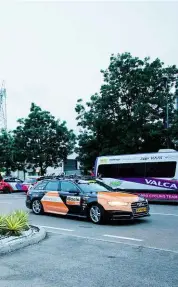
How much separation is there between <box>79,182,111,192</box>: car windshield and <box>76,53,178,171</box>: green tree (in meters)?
15.2

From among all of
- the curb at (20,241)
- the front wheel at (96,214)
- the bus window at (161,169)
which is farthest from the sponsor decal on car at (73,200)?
the bus window at (161,169)

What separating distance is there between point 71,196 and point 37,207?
229cm

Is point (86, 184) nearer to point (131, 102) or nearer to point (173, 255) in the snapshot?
point (173, 255)

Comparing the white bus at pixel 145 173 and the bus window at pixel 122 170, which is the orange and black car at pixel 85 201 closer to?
the white bus at pixel 145 173

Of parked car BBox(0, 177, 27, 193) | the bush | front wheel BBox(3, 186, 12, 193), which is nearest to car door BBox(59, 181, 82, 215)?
the bush

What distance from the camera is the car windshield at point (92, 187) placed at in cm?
1185

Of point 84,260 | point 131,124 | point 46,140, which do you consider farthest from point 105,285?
point 46,140

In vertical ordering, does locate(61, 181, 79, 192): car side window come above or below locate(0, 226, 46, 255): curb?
above

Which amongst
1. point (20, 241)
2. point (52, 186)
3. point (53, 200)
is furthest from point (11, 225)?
point (52, 186)

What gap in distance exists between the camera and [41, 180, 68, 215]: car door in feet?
41.2

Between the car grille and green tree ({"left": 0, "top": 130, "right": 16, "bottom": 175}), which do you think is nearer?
the car grille

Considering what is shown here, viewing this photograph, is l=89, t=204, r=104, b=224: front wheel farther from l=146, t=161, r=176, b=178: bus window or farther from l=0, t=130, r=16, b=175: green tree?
l=0, t=130, r=16, b=175: green tree

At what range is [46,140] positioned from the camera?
34.8 m

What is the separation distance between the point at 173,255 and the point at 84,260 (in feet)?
5.75
